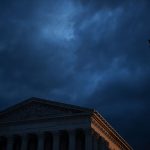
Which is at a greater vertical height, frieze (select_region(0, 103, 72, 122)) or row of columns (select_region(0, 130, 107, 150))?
frieze (select_region(0, 103, 72, 122))

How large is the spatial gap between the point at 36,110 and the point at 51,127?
2928 millimetres

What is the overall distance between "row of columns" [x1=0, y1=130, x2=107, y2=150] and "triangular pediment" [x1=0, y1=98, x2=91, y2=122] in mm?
2105


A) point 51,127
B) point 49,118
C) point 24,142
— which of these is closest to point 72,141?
point 51,127

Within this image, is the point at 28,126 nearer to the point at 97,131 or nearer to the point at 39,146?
the point at 39,146

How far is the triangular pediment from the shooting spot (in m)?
42.8

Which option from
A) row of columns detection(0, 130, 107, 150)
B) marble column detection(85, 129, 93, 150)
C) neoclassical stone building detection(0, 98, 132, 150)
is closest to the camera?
marble column detection(85, 129, 93, 150)

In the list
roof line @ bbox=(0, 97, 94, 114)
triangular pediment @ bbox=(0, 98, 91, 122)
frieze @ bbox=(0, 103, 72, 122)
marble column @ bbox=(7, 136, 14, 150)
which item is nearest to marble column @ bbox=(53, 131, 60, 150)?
triangular pediment @ bbox=(0, 98, 91, 122)

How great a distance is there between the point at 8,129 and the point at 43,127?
4832 mm

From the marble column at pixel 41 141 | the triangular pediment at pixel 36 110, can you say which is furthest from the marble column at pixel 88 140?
the marble column at pixel 41 141

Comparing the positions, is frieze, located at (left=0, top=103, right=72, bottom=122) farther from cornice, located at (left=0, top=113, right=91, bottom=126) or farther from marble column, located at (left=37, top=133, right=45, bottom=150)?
marble column, located at (left=37, top=133, right=45, bottom=150)

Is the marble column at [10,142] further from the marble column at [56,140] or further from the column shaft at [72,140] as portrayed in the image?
the column shaft at [72,140]

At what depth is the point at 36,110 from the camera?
4481 centimetres

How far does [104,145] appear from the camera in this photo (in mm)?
45812

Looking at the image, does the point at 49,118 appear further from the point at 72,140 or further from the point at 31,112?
the point at 72,140
